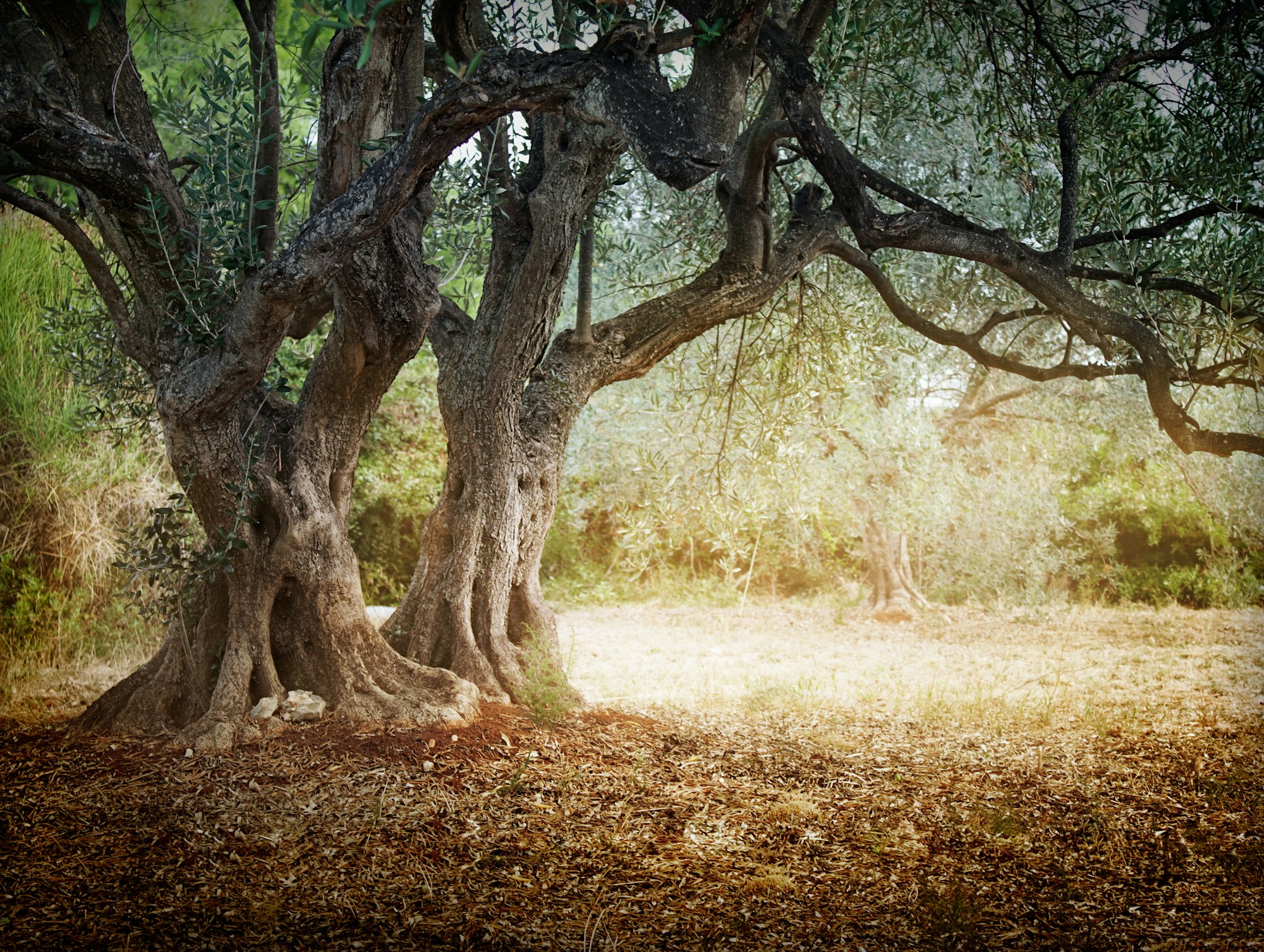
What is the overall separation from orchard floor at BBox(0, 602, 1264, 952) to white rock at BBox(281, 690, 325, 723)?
0.26ft

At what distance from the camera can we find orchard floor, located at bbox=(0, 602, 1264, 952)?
323 cm

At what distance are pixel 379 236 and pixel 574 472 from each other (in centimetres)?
847

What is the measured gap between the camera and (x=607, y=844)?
392 cm

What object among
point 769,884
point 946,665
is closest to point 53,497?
point 769,884

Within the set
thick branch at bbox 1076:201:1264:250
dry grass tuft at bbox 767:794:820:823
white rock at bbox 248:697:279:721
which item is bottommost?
dry grass tuft at bbox 767:794:820:823

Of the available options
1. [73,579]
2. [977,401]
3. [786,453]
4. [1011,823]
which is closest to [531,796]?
[1011,823]

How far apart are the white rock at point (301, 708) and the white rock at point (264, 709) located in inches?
2.1

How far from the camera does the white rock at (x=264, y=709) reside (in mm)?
4871

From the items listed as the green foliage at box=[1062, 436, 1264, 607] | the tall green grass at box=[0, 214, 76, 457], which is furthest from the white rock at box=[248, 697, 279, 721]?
the green foliage at box=[1062, 436, 1264, 607]

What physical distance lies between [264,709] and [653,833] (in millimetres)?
2246

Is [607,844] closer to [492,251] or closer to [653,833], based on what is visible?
[653,833]

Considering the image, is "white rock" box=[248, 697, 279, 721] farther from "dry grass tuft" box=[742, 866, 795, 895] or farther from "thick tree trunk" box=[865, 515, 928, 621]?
"thick tree trunk" box=[865, 515, 928, 621]

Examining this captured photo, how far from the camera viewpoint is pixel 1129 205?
567 centimetres

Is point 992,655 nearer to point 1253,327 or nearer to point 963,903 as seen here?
point 1253,327
